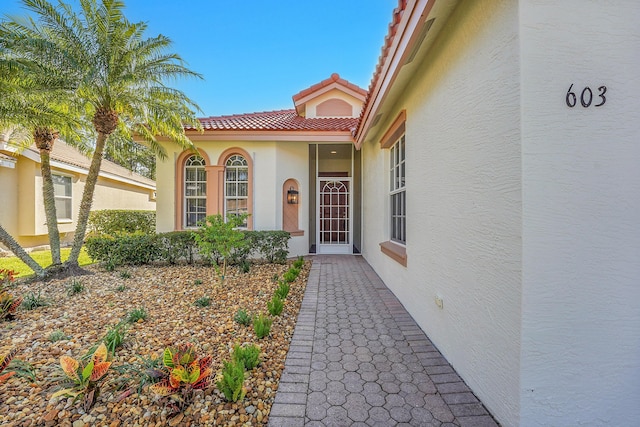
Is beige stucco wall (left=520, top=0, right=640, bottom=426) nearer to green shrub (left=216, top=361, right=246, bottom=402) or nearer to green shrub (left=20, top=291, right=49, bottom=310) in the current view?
green shrub (left=216, top=361, right=246, bottom=402)

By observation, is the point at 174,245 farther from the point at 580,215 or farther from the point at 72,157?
the point at 72,157

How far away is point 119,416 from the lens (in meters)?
2.38

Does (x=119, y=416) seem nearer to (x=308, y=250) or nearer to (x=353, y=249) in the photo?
(x=308, y=250)

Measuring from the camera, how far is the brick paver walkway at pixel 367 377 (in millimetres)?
Answer: 2439

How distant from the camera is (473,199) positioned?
8.89 feet

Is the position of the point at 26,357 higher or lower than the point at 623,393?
lower

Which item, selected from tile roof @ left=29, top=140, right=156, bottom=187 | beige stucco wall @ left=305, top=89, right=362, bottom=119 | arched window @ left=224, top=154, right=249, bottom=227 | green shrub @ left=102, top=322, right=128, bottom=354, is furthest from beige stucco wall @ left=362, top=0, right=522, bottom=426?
tile roof @ left=29, top=140, right=156, bottom=187

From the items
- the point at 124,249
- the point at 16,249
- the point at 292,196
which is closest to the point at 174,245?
the point at 124,249

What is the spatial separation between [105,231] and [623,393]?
17977 millimetres

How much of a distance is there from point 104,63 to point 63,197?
34.0 feet

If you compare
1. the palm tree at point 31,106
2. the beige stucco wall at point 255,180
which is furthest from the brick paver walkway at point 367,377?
the palm tree at point 31,106

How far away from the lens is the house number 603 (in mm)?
1966

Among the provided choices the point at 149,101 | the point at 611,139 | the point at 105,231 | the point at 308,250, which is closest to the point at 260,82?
the point at 149,101

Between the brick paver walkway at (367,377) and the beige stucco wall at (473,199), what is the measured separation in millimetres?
240
